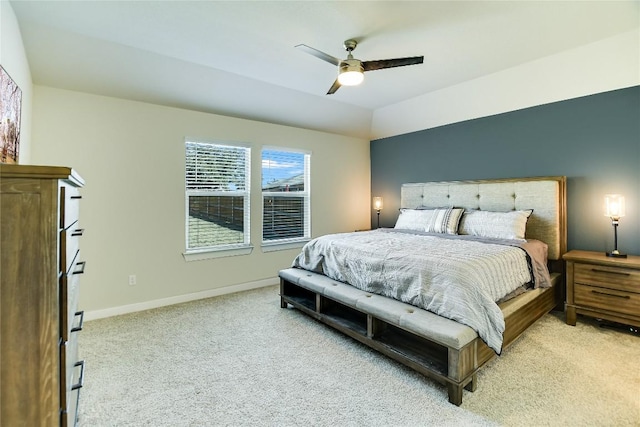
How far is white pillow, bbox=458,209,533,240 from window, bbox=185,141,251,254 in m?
2.98

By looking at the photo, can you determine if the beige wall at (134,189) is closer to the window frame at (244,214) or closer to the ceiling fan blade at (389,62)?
the window frame at (244,214)

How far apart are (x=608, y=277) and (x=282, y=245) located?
3.75m

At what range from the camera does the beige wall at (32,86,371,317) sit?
305 cm

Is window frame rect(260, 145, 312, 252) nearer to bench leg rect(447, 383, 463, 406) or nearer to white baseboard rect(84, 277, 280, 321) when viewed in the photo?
white baseboard rect(84, 277, 280, 321)

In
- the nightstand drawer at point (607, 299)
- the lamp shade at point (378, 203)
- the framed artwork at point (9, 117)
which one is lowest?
the nightstand drawer at point (607, 299)

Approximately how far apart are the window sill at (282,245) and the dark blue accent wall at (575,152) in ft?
8.02

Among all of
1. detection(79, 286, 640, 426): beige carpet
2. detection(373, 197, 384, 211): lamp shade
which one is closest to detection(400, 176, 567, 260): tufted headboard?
detection(373, 197, 384, 211): lamp shade

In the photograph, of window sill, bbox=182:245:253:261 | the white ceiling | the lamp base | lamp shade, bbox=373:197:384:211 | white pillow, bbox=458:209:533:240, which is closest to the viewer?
the white ceiling

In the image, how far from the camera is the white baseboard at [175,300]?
10.5ft

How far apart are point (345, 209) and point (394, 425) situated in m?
3.92

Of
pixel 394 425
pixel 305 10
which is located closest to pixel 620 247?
pixel 394 425

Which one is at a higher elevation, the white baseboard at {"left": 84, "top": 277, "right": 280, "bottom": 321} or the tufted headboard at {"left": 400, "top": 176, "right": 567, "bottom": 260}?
the tufted headboard at {"left": 400, "top": 176, "right": 567, "bottom": 260}

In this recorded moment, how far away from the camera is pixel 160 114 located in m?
3.53

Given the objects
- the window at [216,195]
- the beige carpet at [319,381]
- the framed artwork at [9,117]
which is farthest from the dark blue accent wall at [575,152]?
the framed artwork at [9,117]
